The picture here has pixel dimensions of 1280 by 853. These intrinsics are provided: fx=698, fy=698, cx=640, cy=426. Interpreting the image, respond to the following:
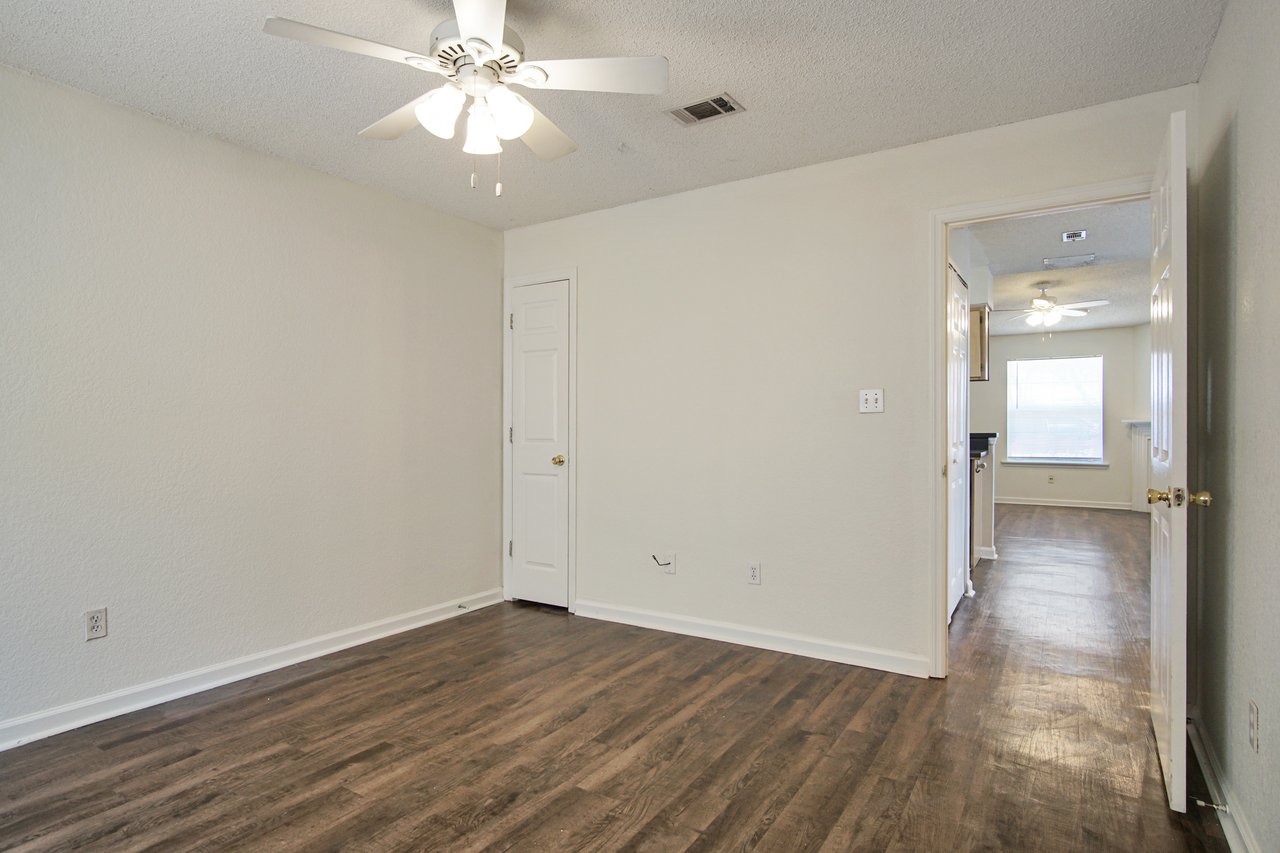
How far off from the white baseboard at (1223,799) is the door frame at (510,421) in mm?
2935

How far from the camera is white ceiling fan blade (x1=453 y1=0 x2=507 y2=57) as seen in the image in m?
1.81

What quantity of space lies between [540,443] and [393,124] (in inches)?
93.1

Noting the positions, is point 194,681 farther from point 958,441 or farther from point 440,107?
point 958,441

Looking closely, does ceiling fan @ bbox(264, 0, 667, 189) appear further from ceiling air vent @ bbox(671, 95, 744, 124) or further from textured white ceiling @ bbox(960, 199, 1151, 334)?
textured white ceiling @ bbox(960, 199, 1151, 334)

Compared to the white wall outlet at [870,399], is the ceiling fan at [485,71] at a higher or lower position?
higher

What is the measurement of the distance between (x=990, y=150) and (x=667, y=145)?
140 centimetres

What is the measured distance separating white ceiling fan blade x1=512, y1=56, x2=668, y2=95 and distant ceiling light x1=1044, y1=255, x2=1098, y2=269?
15.3 ft

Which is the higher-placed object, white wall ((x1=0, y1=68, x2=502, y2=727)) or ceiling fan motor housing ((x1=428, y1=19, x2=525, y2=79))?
ceiling fan motor housing ((x1=428, y1=19, x2=525, y2=79))

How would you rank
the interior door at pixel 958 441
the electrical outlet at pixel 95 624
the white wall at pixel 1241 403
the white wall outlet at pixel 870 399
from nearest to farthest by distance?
the white wall at pixel 1241 403 → the electrical outlet at pixel 95 624 → the white wall outlet at pixel 870 399 → the interior door at pixel 958 441

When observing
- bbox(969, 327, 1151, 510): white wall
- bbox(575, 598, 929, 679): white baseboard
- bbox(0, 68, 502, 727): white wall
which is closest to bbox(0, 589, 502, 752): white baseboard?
bbox(0, 68, 502, 727): white wall

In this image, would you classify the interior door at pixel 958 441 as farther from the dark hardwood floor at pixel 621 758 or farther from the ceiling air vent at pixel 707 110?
the ceiling air vent at pixel 707 110

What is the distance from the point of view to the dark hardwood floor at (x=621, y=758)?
1918 mm

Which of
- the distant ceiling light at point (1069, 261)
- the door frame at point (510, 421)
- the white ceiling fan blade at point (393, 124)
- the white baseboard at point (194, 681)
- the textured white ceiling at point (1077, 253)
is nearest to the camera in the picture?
the white ceiling fan blade at point (393, 124)

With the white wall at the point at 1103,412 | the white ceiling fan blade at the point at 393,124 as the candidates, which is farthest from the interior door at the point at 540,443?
the white wall at the point at 1103,412
